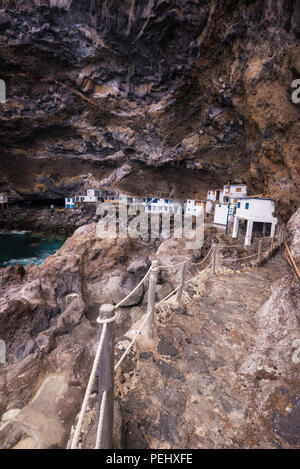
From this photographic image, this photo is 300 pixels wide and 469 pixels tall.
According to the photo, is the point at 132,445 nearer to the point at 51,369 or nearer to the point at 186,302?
the point at 186,302

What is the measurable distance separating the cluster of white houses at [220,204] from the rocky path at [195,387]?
1037 centimetres

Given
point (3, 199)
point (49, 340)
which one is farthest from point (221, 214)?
point (3, 199)

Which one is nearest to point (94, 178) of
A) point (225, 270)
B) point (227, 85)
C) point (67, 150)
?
point (67, 150)

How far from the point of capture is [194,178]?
90.2 ft

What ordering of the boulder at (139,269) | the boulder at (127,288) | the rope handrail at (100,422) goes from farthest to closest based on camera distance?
the boulder at (139,269)
the boulder at (127,288)
the rope handrail at (100,422)

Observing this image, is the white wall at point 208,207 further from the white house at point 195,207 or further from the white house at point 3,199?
the white house at point 3,199

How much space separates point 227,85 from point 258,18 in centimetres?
465

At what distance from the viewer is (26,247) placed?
24.0 metres

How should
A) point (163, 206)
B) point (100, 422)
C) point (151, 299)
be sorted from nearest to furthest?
point (100, 422), point (151, 299), point (163, 206)

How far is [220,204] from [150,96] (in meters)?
14.3

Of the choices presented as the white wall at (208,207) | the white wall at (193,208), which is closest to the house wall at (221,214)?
the white wall at (193,208)

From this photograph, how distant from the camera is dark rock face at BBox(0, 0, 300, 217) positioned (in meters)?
9.30

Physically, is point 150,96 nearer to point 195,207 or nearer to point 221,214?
point 195,207

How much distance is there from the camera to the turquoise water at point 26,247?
67.9 feet
